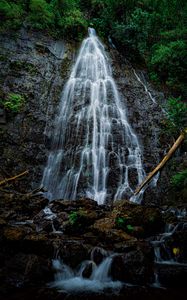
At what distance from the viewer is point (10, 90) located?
46.5 ft

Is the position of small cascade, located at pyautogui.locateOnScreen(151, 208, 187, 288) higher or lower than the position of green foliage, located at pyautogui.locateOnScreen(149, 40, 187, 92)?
lower

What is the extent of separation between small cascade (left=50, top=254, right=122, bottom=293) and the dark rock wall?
5.97 metres

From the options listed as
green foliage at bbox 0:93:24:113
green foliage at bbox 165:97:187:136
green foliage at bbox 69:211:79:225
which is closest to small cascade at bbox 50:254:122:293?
green foliage at bbox 69:211:79:225

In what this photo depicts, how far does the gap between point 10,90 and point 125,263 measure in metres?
11.5

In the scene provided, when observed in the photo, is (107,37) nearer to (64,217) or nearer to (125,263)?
(64,217)

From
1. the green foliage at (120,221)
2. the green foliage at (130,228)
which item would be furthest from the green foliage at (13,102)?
the green foliage at (130,228)

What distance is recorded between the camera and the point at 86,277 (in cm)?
565

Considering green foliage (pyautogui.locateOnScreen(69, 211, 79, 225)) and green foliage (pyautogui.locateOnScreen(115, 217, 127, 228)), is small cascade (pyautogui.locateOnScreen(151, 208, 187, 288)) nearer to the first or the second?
green foliage (pyautogui.locateOnScreen(115, 217, 127, 228))

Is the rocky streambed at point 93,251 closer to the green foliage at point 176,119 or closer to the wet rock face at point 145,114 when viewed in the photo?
the wet rock face at point 145,114

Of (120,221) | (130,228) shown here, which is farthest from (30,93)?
(130,228)

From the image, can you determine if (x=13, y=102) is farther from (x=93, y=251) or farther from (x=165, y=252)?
(x=165, y=252)

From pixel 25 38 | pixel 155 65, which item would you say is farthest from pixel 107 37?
pixel 25 38

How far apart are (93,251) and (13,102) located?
9.91 meters

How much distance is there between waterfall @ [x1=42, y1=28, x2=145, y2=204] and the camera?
11844 mm
